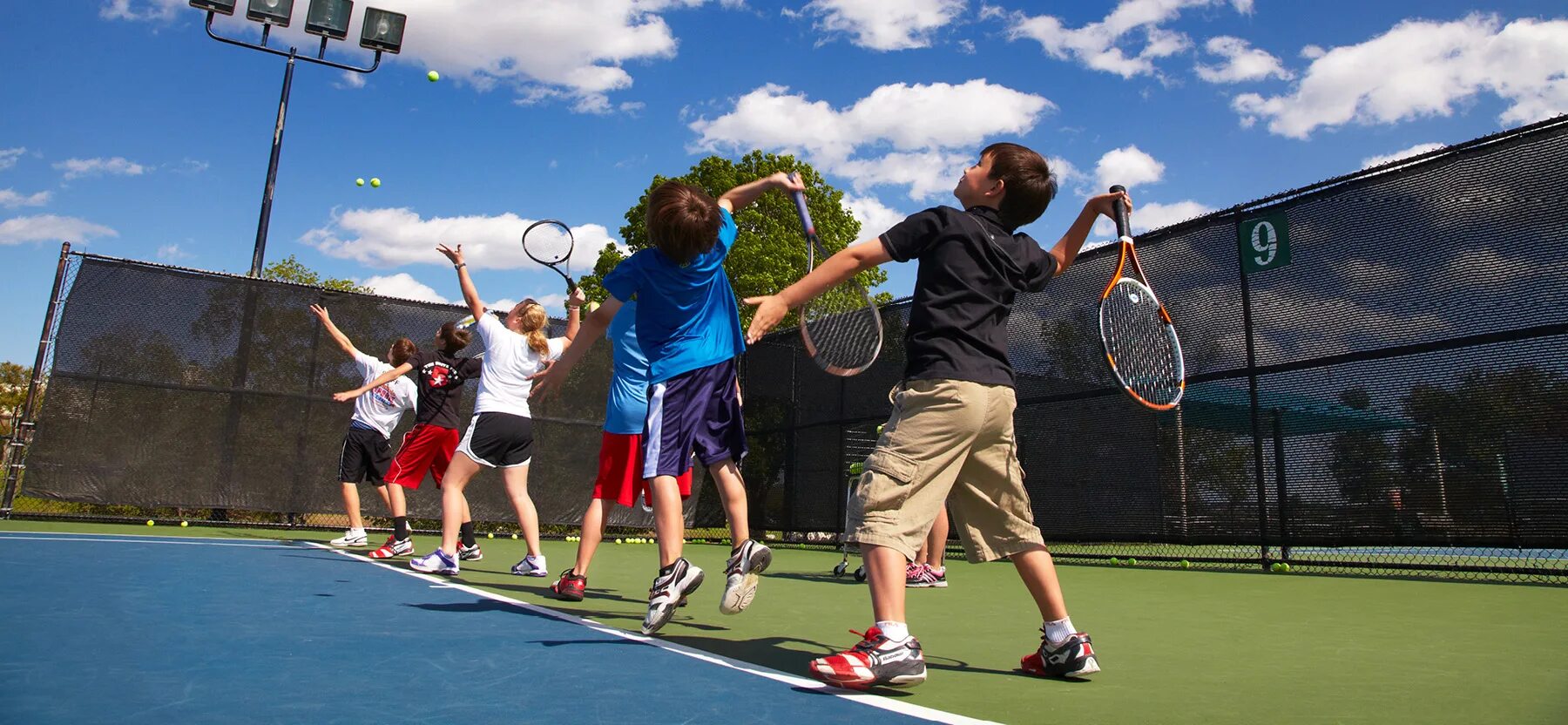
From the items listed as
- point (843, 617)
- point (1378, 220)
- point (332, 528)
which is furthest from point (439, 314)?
point (1378, 220)

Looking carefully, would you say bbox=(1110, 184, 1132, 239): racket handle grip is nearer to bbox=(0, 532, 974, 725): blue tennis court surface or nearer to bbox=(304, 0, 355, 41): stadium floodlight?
bbox=(0, 532, 974, 725): blue tennis court surface

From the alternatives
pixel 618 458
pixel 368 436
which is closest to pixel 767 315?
pixel 618 458

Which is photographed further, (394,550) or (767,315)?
(394,550)

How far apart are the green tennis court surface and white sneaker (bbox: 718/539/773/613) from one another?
0.11 meters

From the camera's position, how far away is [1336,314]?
6.58 m

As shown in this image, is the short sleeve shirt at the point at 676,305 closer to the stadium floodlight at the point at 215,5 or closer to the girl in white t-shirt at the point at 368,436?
the girl in white t-shirt at the point at 368,436

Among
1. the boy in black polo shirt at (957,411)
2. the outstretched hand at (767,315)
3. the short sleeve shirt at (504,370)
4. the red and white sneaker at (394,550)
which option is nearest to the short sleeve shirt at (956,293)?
the boy in black polo shirt at (957,411)

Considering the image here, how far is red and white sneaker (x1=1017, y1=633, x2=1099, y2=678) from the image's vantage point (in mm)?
2693

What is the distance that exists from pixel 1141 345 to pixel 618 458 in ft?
7.70

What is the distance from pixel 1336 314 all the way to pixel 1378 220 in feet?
2.12

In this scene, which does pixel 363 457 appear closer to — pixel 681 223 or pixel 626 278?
pixel 626 278

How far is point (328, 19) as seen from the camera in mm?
13172

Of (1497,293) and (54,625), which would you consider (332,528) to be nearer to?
(54,625)

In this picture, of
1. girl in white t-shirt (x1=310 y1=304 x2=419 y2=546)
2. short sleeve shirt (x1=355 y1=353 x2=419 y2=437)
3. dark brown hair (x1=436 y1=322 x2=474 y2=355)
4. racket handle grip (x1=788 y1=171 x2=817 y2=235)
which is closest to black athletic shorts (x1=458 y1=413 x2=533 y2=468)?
dark brown hair (x1=436 y1=322 x2=474 y2=355)
